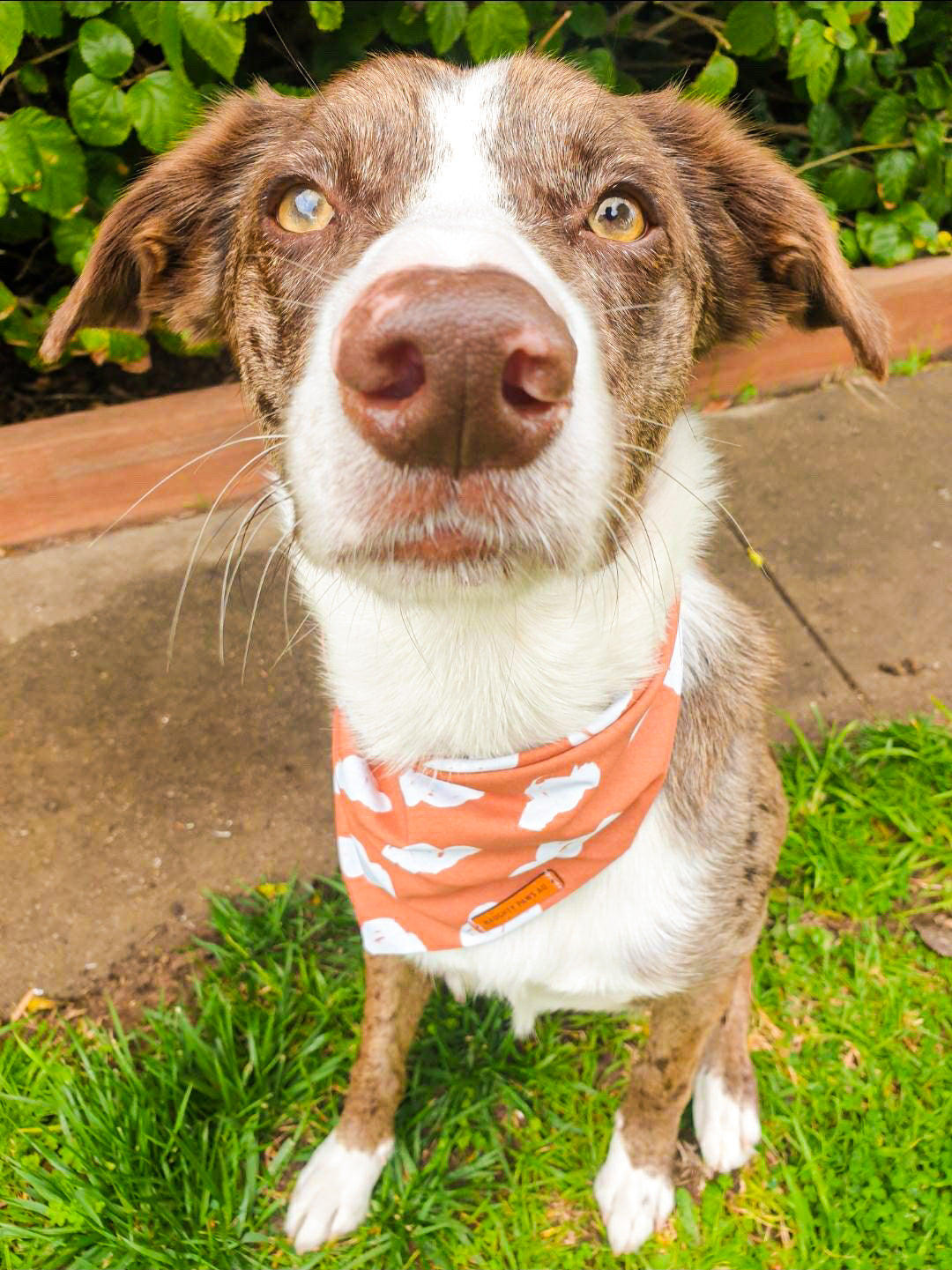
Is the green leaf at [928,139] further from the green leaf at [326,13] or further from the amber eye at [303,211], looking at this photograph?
the amber eye at [303,211]

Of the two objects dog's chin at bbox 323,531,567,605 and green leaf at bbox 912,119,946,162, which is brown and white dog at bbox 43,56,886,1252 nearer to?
dog's chin at bbox 323,531,567,605

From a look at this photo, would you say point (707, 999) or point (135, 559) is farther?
point (135, 559)

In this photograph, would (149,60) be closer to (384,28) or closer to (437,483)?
(384,28)

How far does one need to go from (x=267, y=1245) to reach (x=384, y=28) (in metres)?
3.49

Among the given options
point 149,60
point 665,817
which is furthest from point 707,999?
point 149,60

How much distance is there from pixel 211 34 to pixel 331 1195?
2.84 m

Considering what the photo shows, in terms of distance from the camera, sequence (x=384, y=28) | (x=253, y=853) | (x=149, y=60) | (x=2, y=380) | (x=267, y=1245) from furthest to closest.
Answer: (x=2, y=380)
(x=149, y=60)
(x=384, y=28)
(x=253, y=853)
(x=267, y=1245)

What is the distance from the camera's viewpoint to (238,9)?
2.56 metres

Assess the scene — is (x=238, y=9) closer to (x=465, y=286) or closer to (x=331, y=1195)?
(x=465, y=286)

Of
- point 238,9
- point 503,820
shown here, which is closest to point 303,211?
point 503,820

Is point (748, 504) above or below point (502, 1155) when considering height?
above

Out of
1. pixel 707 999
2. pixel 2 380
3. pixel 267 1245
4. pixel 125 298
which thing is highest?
pixel 125 298

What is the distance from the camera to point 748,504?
12.1 ft

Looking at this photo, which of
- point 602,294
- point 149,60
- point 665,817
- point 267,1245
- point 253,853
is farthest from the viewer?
point 149,60
